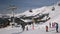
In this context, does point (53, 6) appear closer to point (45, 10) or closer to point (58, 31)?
point (45, 10)

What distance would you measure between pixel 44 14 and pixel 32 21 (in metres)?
0.22

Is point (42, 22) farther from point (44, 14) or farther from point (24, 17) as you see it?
point (24, 17)

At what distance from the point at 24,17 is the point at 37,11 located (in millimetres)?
230

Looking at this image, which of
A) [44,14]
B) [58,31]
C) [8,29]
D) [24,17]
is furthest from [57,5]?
[8,29]

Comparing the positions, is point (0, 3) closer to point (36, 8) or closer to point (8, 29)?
point (8, 29)

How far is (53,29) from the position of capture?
2344 millimetres

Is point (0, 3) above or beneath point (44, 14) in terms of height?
above

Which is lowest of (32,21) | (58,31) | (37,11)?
(58,31)

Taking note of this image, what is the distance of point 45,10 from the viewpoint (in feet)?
7.80

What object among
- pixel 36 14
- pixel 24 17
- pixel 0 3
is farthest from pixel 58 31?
pixel 0 3

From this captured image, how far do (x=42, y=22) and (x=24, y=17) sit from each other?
30 centimetres

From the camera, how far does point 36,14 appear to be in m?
2.39

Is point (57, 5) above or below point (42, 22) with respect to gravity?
above

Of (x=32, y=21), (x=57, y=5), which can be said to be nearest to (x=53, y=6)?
(x=57, y=5)
